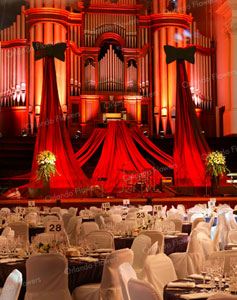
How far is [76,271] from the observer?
561 cm

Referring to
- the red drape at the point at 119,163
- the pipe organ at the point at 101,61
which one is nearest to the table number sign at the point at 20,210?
the red drape at the point at 119,163

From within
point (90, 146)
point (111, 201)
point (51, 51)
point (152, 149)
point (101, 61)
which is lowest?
point (111, 201)

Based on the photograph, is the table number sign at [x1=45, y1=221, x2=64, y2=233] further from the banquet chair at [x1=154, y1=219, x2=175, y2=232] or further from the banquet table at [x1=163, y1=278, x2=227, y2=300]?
the banquet table at [x1=163, y1=278, x2=227, y2=300]

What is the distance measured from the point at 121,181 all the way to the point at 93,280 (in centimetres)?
1020

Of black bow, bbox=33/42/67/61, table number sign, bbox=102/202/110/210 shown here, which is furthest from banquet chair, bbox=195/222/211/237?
black bow, bbox=33/42/67/61

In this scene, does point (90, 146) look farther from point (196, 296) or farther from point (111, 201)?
point (196, 296)

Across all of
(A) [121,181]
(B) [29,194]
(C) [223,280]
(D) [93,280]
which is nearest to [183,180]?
(A) [121,181]

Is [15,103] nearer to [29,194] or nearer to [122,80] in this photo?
[122,80]

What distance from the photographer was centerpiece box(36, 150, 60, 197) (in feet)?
47.6

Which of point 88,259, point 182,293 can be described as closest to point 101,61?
point 88,259

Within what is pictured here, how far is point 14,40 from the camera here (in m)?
20.3

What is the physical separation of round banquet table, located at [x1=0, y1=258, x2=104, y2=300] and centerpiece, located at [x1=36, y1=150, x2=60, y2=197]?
28.6 ft

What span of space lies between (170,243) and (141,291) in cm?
412

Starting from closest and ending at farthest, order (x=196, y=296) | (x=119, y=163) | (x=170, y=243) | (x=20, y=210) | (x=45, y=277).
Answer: (x=196, y=296)
(x=45, y=277)
(x=170, y=243)
(x=20, y=210)
(x=119, y=163)
